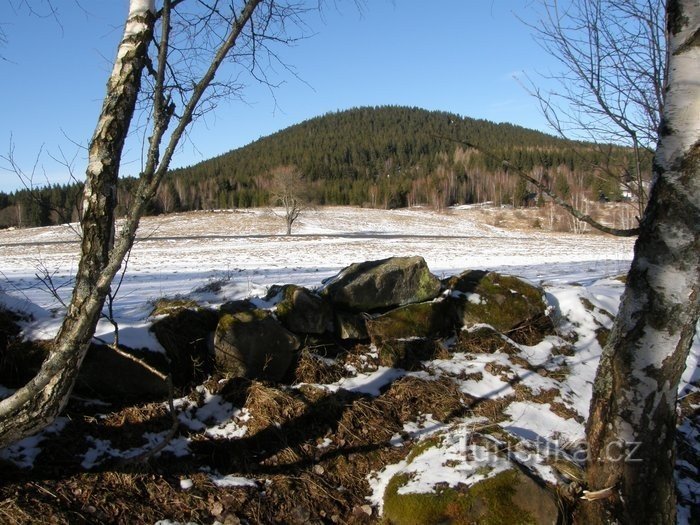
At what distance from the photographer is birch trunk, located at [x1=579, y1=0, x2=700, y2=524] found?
2.33m

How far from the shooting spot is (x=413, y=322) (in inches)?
206

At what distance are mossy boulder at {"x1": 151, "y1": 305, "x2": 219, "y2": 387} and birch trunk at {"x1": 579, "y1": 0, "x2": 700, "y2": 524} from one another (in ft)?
10.6

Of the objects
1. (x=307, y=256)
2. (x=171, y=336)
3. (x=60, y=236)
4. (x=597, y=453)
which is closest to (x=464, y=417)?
(x=597, y=453)

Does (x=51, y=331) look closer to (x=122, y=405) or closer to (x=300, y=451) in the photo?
(x=122, y=405)

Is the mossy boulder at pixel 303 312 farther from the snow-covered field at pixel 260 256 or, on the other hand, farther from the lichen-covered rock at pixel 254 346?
the snow-covered field at pixel 260 256

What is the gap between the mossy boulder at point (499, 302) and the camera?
5516 mm

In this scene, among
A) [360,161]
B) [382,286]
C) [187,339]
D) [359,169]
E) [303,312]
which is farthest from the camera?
[360,161]

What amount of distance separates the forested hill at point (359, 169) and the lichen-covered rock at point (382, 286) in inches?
1333

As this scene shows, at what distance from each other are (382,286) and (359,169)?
116 metres

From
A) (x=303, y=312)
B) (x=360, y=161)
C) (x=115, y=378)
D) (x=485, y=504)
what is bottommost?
(x=485, y=504)

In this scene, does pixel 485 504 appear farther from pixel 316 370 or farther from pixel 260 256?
pixel 260 256

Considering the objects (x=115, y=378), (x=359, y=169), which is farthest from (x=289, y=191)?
(x=359, y=169)

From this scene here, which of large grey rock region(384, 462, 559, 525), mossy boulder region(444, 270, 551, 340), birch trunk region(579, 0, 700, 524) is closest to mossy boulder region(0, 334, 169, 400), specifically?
large grey rock region(384, 462, 559, 525)

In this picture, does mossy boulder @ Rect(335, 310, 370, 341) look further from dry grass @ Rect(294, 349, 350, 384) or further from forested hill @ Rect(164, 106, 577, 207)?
forested hill @ Rect(164, 106, 577, 207)
